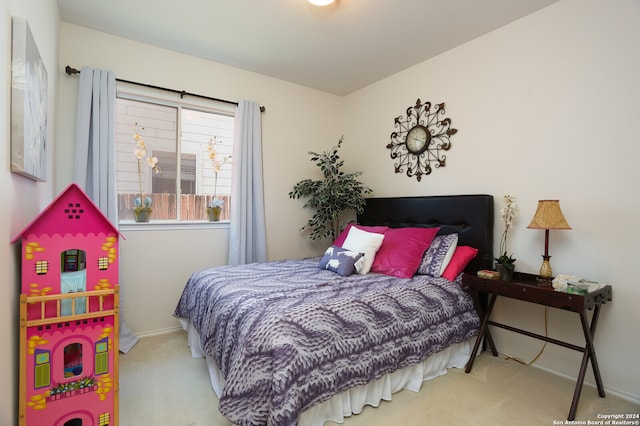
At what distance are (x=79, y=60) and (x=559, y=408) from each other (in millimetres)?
4377

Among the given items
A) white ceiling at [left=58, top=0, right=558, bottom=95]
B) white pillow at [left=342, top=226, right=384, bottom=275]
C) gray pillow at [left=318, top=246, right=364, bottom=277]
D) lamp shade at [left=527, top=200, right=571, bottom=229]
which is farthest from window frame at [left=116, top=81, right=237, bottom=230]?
lamp shade at [left=527, top=200, right=571, bottom=229]

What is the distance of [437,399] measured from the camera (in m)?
1.98

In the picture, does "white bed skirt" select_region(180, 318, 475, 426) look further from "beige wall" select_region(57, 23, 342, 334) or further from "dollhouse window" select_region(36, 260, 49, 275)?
"dollhouse window" select_region(36, 260, 49, 275)

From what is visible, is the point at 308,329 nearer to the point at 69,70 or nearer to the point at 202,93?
the point at 202,93

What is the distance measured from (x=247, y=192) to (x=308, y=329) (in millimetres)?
2112

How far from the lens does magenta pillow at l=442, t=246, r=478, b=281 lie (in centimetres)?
257

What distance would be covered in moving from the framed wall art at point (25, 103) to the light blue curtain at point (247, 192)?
1.77 metres

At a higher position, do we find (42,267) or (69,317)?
(42,267)

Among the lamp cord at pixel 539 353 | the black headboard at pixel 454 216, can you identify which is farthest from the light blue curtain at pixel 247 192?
the lamp cord at pixel 539 353

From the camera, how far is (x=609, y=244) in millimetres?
2111

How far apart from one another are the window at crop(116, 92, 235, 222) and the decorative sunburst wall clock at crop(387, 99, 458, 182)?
6.19 feet

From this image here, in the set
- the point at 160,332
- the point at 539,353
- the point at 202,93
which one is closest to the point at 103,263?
the point at 160,332

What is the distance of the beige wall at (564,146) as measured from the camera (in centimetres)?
205

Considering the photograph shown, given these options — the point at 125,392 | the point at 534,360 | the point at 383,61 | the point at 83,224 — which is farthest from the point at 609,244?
the point at 125,392
